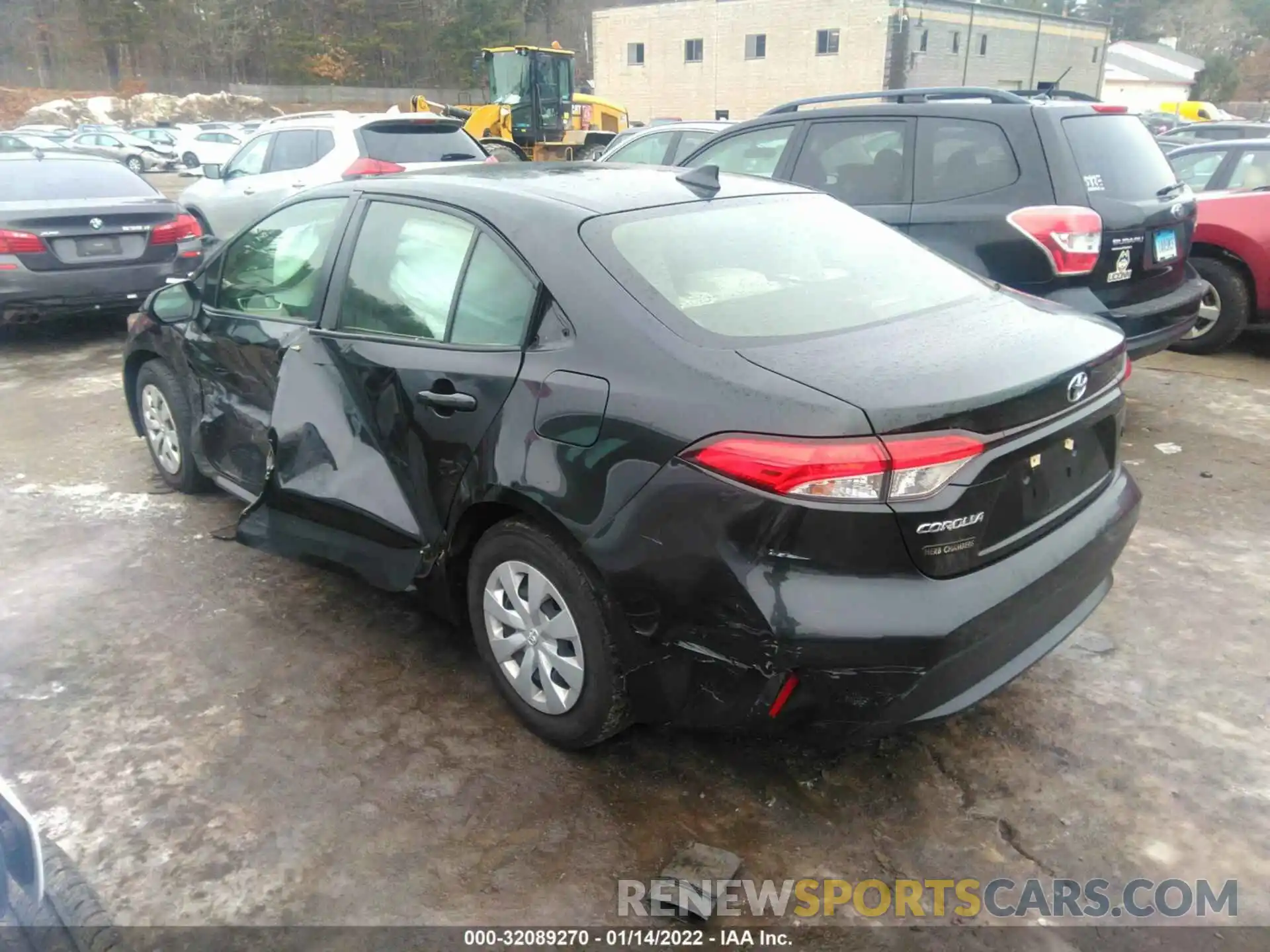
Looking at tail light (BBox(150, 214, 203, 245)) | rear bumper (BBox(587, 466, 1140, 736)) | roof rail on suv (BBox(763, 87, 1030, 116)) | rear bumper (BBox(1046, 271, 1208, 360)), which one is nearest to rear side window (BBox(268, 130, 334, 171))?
tail light (BBox(150, 214, 203, 245))

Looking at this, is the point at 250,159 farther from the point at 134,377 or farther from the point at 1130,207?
the point at 1130,207

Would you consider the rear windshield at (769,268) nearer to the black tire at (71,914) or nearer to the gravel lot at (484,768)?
the gravel lot at (484,768)

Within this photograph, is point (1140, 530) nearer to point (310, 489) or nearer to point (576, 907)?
point (576, 907)

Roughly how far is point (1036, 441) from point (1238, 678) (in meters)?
1.48

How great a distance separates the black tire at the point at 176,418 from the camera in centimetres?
456

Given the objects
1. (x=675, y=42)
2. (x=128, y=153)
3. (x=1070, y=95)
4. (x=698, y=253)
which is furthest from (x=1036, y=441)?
(x=675, y=42)

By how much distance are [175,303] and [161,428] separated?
0.72m

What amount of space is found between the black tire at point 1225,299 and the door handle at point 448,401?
613cm

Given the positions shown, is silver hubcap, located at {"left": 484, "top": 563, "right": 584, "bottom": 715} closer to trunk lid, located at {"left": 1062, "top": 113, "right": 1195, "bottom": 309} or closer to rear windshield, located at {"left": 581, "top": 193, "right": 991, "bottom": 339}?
rear windshield, located at {"left": 581, "top": 193, "right": 991, "bottom": 339}

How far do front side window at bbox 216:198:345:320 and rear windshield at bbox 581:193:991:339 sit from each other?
4.38 feet

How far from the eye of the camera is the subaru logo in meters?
2.50

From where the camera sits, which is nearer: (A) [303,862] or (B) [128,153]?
(A) [303,862]

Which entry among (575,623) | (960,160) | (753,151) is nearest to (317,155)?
(753,151)

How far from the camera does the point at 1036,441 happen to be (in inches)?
94.3
